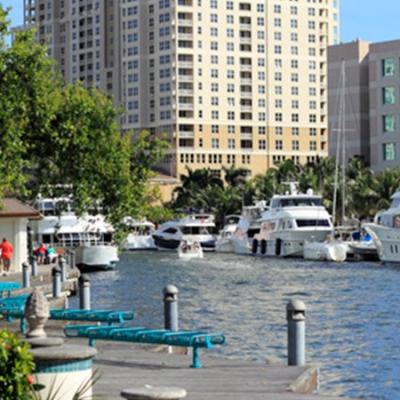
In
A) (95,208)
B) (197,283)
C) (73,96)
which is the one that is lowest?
(197,283)

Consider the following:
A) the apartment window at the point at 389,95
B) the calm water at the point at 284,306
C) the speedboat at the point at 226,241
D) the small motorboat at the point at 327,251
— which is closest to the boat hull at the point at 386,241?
the calm water at the point at 284,306

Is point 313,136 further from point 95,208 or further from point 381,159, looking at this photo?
point 95,208

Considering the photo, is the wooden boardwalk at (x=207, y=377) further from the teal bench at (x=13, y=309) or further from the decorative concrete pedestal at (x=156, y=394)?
the teal bench at (x=13, y=309)

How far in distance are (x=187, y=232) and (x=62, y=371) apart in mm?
119280

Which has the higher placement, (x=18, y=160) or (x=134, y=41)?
(x=134, y=41)

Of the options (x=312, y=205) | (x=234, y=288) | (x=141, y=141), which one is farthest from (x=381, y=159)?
(x=141, y=141)

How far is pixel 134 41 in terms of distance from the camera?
190 metres

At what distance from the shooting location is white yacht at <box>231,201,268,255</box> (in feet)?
368

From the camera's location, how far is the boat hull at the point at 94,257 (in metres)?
76.1

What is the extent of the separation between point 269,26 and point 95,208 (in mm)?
159471

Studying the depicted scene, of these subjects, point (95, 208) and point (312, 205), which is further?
point (312, 205)

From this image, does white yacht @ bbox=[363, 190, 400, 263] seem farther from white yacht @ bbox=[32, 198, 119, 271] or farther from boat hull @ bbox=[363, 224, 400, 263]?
white yacht @ bbox=[32, 198, 119, 271]

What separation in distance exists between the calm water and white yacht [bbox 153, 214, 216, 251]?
35.5m

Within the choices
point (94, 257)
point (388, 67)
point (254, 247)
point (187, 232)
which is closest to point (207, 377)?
point (94, 257)
